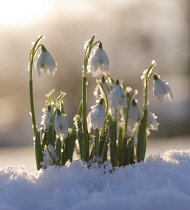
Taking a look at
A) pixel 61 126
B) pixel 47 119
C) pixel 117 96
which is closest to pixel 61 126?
pixel 61 126

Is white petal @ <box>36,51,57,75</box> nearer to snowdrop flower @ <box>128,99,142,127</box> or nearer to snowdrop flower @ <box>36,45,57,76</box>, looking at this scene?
snowdrop flower @ <box>36,45,57,76</box>

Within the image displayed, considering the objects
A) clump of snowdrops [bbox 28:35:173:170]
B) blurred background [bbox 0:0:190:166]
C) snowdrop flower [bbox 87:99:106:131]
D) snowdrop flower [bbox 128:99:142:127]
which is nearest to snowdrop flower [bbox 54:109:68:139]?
clump of snowdrops [bbox 28:35:173:170]

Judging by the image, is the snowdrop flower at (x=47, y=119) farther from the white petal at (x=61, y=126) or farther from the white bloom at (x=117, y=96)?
the white bloom at (x=117, y=96)

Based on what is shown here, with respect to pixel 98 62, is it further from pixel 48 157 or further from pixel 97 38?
pixel 97 38

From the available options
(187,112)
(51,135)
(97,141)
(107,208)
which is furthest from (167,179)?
(187,112)

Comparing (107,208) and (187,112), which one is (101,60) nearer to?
(107,208)

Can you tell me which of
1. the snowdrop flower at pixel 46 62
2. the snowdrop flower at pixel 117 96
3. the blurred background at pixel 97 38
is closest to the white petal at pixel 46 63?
the snowdrop flower at pixel 46 62

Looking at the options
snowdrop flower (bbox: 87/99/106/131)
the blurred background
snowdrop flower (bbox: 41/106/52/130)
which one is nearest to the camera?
snowdrop flower (bbox: 87/99/106/131)
